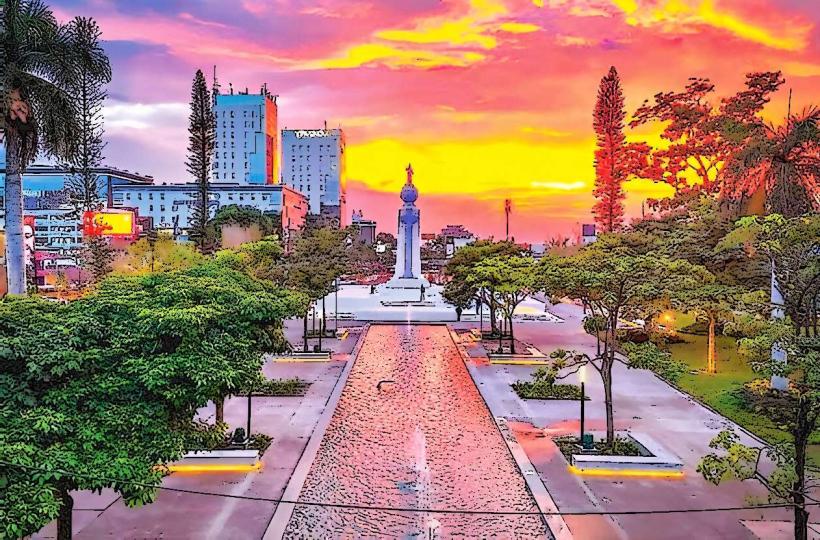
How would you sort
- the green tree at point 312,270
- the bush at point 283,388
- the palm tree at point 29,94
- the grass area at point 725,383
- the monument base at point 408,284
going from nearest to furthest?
1. the grass area at point 725,383
2. the palm tree at point 29,94
3. the bush at point 283,388
4. the green tree at point 312,270
5. the monument base at point 408,284

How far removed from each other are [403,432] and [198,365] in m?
8.16

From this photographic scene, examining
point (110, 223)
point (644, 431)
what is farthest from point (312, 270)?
point (110, 223)

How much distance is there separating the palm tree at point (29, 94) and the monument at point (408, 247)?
116ft

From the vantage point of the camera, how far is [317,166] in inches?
6634

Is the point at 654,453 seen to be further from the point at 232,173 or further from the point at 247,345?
the point at 232,173

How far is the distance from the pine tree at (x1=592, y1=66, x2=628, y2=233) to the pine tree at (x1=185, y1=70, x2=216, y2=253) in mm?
30386

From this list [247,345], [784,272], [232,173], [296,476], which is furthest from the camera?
[232,173]

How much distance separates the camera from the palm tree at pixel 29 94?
Result: 1723 centimetres

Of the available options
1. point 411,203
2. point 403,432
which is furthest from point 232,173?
point 403,432

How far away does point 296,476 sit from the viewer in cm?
1238

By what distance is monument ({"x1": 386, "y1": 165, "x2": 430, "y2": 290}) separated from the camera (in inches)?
2062

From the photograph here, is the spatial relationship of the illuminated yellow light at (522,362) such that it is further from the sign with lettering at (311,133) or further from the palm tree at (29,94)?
the sign with lettering at (311,133)

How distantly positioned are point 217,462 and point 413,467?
3834 mm

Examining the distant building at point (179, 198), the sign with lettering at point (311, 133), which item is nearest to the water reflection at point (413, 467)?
the distant building at point (179, 198)
